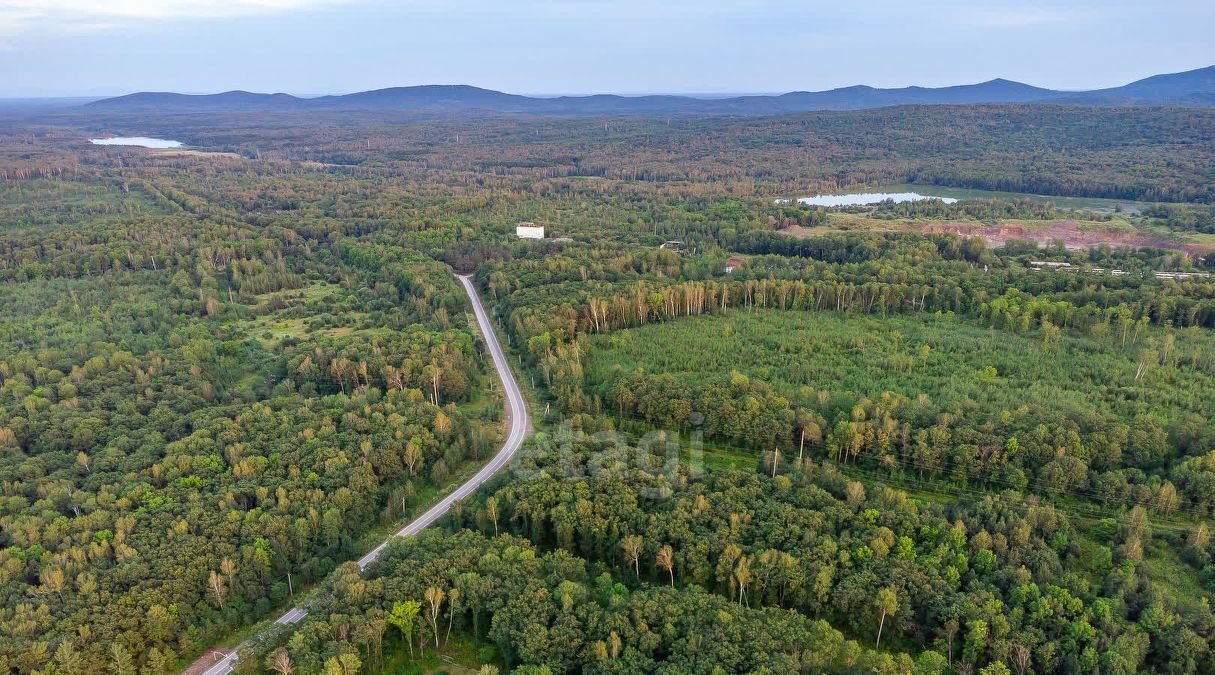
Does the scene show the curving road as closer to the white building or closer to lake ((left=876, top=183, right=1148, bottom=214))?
the white building

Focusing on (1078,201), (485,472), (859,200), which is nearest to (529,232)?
(485,472)

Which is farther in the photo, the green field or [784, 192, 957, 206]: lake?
[784, 192, 957, 206]: lake

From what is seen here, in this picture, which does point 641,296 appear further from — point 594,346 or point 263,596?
point 263,596

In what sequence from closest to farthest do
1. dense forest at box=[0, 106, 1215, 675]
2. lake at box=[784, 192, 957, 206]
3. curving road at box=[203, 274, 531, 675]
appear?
dense forest at box=[0, 106, 1215, 675] < curving road at box=[203, 274, 531, 675] < lake at box=[784, 192, 957, 206]

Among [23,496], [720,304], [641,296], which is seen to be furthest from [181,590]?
[720,304]

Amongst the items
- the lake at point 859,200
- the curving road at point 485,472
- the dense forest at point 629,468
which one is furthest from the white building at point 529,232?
the lake at point 859,200

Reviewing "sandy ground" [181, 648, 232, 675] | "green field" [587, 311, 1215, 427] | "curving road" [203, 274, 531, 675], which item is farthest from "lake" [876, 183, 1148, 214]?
"sandy ground" [181, 648, 232, 675]
